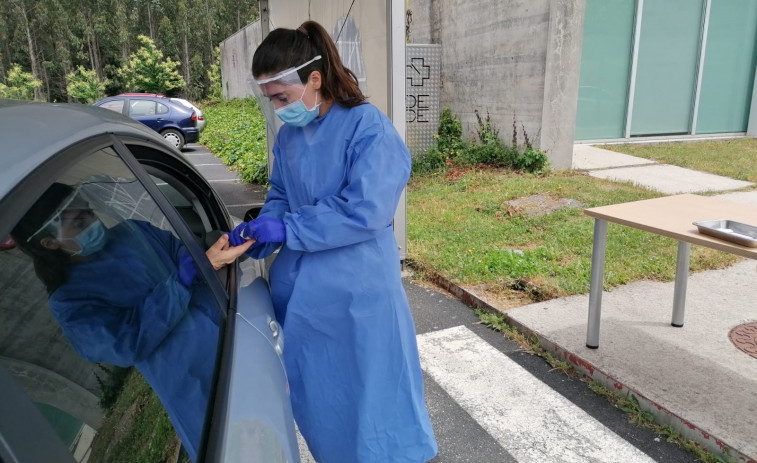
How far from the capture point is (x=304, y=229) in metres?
1.72

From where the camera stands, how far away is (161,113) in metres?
15.4

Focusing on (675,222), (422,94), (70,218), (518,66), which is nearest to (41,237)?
(70,218)

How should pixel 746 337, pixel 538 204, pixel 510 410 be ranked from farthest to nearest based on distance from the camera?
pixel 538 204 < pixel 746 337 < pixel 510 410

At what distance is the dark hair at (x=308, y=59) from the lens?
5.91 ft

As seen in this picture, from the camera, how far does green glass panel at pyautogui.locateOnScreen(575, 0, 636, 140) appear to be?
32.7ft

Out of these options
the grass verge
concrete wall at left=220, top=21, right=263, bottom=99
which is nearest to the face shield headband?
the grass verge

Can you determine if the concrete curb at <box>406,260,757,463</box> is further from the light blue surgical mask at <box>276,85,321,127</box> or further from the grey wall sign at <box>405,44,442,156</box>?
the grey wall sign at <box>405,44,442,156</box>

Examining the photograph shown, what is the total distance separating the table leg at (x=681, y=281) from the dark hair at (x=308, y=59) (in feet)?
8.48

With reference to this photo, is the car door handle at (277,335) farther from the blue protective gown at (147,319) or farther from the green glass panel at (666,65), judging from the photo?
the green glass panel at (666,65)

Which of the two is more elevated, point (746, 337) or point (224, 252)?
point (224, 252)

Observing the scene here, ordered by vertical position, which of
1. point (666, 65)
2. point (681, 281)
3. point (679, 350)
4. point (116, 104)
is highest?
point (666, 65)

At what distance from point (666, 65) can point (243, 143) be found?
978 centimetres

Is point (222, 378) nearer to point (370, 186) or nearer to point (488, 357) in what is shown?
point (370, 186)

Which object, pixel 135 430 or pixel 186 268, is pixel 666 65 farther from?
pixel 135 430
